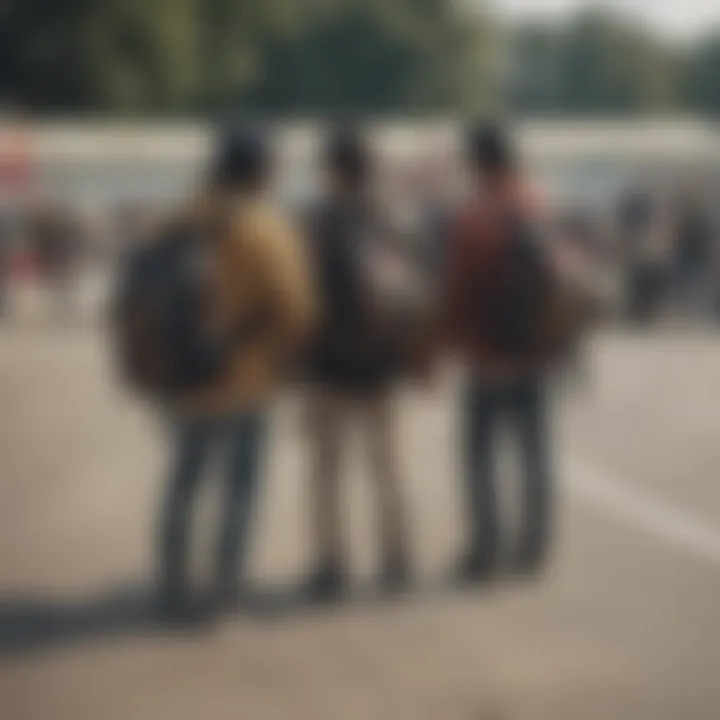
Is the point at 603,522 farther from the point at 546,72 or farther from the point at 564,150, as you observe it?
the point at 546,72

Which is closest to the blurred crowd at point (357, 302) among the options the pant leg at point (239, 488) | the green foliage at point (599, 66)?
the pant leg at point (239, 488)

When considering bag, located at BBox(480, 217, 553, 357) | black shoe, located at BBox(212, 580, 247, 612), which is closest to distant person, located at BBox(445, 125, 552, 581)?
bag, located at BBox(480, 217, 553, 357)

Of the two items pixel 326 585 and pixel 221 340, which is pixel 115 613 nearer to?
pixel 326 585

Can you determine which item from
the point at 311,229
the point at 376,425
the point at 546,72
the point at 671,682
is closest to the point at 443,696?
the point at 671,682

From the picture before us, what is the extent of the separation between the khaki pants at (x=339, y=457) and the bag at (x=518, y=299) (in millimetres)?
272

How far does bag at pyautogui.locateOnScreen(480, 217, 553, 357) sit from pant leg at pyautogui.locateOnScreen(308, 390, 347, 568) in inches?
14.2

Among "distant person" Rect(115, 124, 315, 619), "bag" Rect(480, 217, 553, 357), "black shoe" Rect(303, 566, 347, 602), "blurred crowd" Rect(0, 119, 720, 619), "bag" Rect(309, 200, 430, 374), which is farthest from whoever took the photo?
"black shoe" Rect(303, 566, 347, 602)

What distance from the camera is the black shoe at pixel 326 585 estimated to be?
3455 millimetres

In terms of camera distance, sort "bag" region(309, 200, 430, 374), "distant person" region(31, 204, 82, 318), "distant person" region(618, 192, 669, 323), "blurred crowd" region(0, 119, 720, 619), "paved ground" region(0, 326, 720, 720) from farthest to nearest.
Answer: "bag" region(309, 200, 430, 374) < "paved ground" region(0, 326, 720, 720) < "blurred crowd" region(0, 119, 720, 619) < "distant person" region(618, 192, 669, 323) < "distant person" region(31, 204, 82, 318)

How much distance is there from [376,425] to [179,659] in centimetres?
66

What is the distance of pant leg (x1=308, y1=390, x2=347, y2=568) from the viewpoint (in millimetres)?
3490

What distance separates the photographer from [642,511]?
3.93 meters

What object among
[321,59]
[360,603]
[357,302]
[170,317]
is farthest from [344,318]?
[321,59]

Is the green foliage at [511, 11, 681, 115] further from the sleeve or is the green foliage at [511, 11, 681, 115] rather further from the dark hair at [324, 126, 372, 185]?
the sleeve
